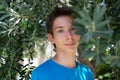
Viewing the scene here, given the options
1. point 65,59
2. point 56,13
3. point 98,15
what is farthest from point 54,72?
point 98,15

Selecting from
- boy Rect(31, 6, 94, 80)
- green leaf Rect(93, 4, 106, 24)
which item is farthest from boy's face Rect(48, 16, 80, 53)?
green leaf Rect(93, 4, 106, 24)

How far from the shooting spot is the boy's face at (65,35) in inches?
64.1

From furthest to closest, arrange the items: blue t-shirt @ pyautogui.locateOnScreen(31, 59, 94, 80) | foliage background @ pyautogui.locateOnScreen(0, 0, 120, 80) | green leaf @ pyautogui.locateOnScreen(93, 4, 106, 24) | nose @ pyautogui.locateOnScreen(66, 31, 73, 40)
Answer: foliage background @ pyautogui.locateOnScreen(0, 0, 120, 80) → blue t-shirt @ pyautogui.locateOnScreen(31, 59, 94, 80) → nose @ pyautogui.locateOnScreen(66, 31, 73, 40) → green leaf @ pyautogui.locateOnScreen(93, 4, 106, 24)

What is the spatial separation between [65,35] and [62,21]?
12 cm

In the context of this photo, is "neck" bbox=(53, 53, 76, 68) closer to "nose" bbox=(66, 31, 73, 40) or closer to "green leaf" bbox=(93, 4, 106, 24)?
"nose" bbox=(66, 31, 73, 40)

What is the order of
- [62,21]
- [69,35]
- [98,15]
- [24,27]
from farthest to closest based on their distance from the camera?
[24,27], [62,21], [69,35], [98,15]

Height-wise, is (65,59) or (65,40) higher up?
(65,40)

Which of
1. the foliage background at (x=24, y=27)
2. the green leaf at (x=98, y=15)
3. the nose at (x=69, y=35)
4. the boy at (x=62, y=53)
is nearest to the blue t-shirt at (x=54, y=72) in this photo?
the boy at (x=62, y=53)

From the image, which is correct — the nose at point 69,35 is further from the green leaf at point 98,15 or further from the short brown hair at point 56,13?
the green leaf at point 98,15

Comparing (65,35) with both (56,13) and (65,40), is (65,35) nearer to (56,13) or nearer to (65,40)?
(65,40)

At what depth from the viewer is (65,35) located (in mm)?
1649

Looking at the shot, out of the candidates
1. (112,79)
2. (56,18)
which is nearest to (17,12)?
(56,18)

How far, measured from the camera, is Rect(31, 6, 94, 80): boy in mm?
1670

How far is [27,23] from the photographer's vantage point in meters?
2.10
